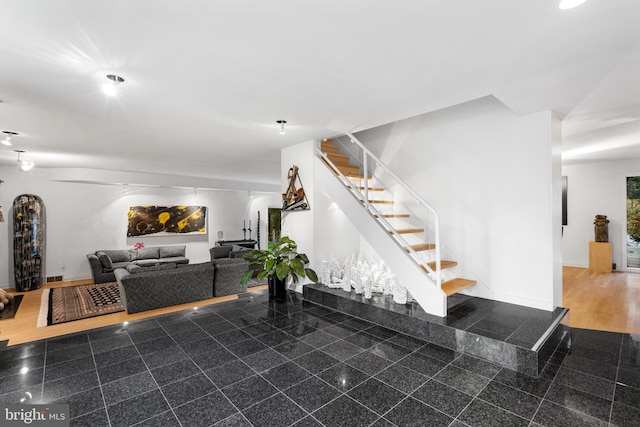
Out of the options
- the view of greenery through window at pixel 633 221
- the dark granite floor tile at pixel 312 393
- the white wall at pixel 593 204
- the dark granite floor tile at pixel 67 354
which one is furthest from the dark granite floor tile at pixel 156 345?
the view of greenery through window at pixel 633 221

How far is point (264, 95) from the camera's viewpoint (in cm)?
290

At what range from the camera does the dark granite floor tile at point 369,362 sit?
2582 millimetres

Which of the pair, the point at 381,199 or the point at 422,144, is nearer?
the point at 422,144

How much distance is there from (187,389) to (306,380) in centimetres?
89

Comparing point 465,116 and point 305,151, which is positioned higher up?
point 465,116

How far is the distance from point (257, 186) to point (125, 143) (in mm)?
5648

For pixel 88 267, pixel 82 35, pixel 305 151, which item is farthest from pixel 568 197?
pixel 88 267

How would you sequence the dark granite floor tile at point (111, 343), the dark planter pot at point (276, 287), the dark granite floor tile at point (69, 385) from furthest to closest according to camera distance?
1. the dark planter pot at point (276, 287)
2. the dark granite floor tile at point (111, 343)
3. the dark granite floor tile at point (69, 385)

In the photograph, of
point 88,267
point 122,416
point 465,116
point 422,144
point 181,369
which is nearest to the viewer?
point 122,416

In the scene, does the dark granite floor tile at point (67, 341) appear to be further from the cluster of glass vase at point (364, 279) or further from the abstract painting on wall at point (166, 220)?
the abstract painting on wall at point (166, 220)

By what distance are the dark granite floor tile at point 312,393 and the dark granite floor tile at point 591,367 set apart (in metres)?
2.07

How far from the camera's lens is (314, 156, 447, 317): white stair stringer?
3.31m

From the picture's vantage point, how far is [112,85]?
259cm

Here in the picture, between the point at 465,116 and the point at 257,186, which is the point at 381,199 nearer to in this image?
the point at 465,116
